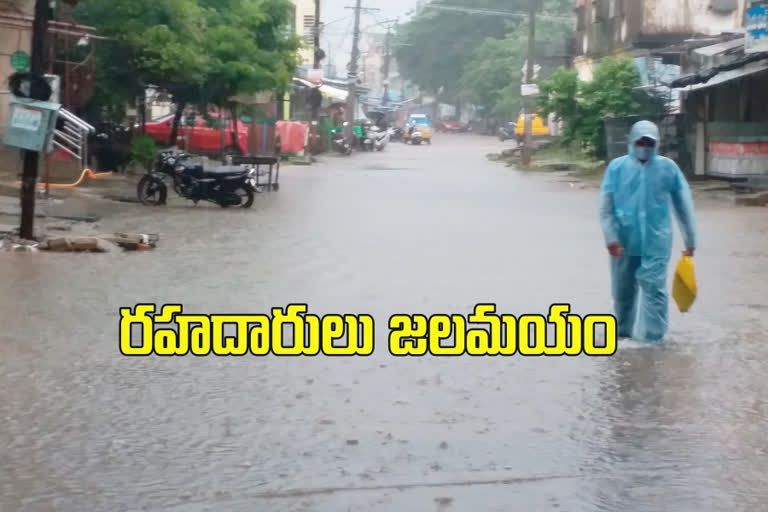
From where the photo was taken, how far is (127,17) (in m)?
24.7

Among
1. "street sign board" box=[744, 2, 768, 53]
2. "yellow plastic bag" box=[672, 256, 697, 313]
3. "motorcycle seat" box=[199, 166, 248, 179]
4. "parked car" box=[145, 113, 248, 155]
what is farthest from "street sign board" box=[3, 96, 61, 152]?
"parked car" box=[145, 113, 248, 155]

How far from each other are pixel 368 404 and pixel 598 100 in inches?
1098

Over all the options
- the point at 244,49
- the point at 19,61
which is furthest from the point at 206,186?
the point at 244,49

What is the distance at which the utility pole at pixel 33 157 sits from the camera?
13811 mm

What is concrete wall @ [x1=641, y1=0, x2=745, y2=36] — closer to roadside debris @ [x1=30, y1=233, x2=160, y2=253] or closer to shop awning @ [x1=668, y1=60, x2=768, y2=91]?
shop awning @ [x1=668, y1=60, x2=768, y2=91]

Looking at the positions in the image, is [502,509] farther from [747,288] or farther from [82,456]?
[747,288]

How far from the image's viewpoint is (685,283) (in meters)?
9.00

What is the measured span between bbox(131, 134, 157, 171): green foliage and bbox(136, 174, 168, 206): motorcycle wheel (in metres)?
4.32

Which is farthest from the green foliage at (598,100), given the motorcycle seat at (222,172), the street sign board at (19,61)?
the street sign board at (19,61)

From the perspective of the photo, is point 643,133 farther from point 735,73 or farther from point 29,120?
point 735,73

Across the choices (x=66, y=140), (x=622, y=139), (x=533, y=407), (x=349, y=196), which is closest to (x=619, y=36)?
(x=622, y=139)
